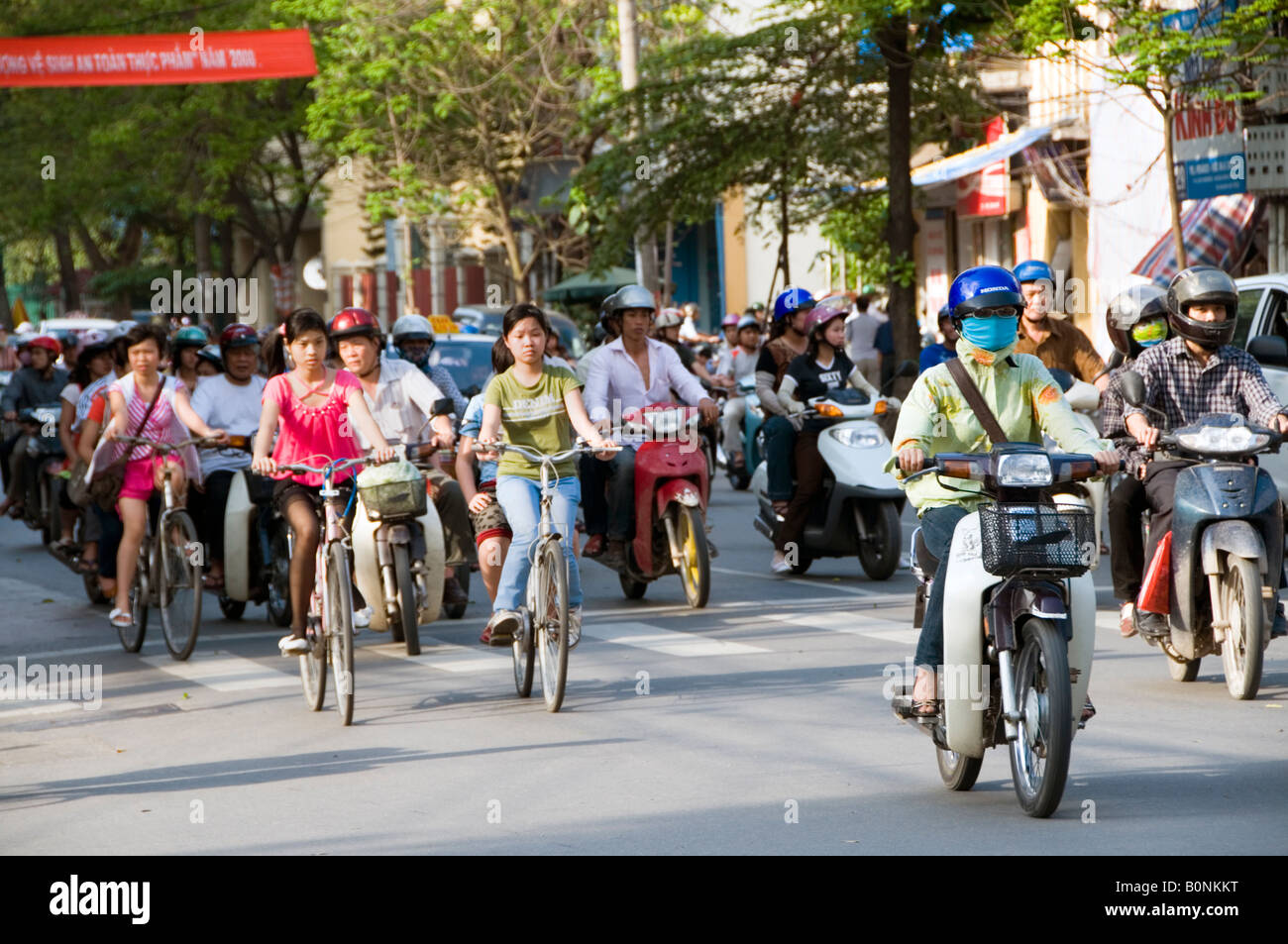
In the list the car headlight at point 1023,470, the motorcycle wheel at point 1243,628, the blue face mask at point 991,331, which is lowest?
the motorcycle wheel at point 1243,628

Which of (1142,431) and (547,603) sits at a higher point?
(1142,431)

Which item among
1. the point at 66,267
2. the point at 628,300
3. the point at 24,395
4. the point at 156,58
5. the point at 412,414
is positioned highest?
the point at 156,58

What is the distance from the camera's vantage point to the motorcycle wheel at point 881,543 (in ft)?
42.5

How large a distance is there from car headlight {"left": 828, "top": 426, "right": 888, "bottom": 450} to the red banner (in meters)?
14.5

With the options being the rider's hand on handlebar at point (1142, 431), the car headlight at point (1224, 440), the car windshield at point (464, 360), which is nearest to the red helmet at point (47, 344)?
the car windshield at point (464, 360)

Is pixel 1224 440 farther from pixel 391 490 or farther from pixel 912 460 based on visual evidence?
pixel 391 490

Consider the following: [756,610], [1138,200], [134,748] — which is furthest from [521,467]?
[1138,200]

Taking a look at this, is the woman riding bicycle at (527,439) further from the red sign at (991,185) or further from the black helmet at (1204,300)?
the red sign at (991,185)

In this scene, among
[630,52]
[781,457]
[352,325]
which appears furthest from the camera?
[630,52]

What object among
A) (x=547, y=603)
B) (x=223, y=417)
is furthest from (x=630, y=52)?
(x=547, y=603)

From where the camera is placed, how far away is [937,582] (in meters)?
6.63

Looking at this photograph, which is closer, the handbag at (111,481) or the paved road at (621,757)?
the paved road at (621,757)

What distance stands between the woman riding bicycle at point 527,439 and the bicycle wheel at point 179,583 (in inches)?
81.7

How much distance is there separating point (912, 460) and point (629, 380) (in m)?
5.82
